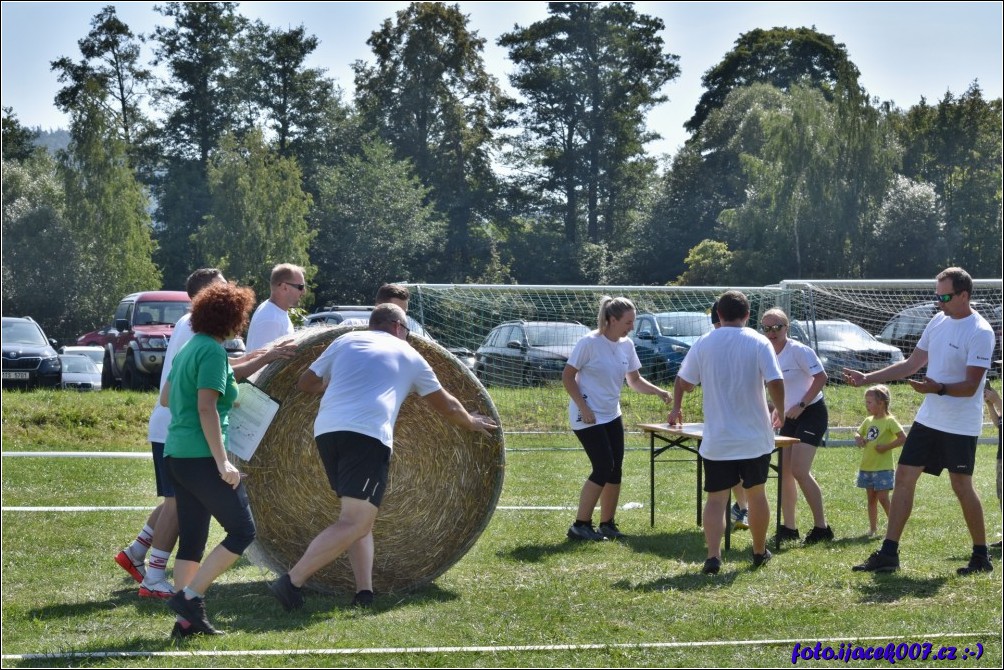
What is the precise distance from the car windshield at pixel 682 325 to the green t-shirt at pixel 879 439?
927cm

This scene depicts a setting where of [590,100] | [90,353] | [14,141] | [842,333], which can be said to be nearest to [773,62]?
[590,100]

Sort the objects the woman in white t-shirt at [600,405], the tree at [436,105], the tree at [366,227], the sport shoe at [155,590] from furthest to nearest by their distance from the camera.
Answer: the tree at [436,105] < the tree at [366,227] < the woman in white t-shirt at [600,405] < the sport shoe at [155,590]

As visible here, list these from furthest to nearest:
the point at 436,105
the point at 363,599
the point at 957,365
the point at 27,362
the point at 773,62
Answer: the point at 773,62, the point at 436,105, the point at 27,362, the point at 957,365, the point at 363,599

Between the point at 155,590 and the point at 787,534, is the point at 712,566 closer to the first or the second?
the point at 787,534

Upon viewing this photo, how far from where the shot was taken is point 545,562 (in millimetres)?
8141

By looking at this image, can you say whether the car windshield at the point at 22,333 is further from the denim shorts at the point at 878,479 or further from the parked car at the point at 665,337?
the denim shorts at the point at 878,479

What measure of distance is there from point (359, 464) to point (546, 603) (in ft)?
4.50

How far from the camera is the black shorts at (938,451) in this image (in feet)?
24.8

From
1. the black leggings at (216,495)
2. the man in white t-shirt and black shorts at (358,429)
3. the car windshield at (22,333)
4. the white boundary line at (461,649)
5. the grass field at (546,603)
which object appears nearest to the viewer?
the white boundary line at (461,649)

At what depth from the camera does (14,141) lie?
179 ft

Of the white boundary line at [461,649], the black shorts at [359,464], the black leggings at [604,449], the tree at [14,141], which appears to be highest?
the tree at [14,141]

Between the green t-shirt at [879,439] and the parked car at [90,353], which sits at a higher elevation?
the green t-shirt at [879,439]

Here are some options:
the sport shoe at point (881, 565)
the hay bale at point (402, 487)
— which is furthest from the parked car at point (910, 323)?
the hay bale at point (402, 487)

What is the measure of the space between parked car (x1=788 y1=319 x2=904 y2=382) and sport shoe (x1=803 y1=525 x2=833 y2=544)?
9667mm
